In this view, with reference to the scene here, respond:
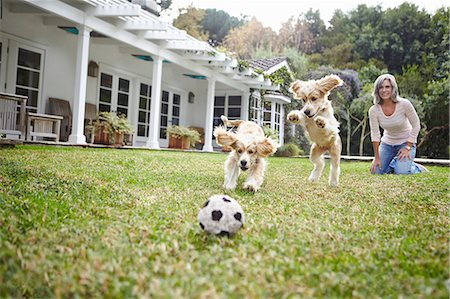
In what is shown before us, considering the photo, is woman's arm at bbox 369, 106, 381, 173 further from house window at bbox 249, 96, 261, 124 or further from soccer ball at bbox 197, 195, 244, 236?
house window at bbox 249, 96, 261, 124

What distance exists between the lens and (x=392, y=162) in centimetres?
655

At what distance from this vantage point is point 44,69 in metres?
9.45

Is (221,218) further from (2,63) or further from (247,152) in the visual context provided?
(2,63)

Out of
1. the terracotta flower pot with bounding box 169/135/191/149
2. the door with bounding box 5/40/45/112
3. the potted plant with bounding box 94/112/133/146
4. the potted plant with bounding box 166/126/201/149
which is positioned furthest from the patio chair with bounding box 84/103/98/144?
the terracotta flower pot with bounding box 169/135/191/149

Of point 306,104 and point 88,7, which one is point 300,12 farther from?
point 306,104

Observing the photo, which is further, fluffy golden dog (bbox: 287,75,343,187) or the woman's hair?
the woman's hair

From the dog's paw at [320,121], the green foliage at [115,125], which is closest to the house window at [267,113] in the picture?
the green foliage at [115,125]

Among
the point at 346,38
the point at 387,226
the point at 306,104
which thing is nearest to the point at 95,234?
the point at 387,226

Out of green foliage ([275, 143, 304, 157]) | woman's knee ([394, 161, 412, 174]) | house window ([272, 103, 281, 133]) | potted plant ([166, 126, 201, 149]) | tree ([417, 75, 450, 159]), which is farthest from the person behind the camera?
tree ([417, 75, 450, 159])

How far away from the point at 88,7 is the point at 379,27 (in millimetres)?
21041

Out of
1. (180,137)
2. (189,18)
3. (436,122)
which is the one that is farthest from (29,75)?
(436,122)

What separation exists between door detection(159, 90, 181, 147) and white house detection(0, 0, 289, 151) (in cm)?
3

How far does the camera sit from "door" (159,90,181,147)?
13.8 meters

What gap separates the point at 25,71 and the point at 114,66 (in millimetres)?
2869
